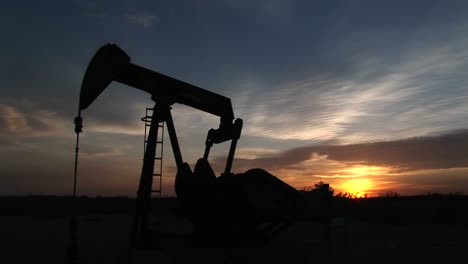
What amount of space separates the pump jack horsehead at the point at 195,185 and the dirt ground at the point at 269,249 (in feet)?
1.81

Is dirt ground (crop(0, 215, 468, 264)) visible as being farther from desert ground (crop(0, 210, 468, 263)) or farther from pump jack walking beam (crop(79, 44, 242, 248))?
pump jack walking beam (crop(79, 44, 242, 248))

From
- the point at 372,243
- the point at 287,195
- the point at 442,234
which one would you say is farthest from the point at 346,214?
the point at 287,195

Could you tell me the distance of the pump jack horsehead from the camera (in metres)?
10.1

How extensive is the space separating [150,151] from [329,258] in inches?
180

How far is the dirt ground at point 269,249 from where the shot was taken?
31.4ft

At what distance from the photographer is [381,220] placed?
20578 millimetres

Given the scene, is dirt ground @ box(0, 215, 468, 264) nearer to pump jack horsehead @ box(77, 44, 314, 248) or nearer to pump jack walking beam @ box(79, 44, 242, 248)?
pump jack horsehead @ box(77, 44, 314, 248)

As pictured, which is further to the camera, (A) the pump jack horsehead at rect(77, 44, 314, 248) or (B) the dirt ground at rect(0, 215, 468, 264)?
(A) the pump jack horsehead at rect(77, 44, 314, 248)

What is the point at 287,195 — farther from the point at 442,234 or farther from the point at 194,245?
the point at 442,234

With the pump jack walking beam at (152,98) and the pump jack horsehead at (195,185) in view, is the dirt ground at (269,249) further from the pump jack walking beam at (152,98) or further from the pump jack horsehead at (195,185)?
the pump jack walking beam at (152,98)

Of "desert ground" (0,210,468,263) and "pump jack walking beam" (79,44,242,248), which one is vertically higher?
"pump jack walking beam" (79,44,242,248)

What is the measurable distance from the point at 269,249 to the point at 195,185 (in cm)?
227

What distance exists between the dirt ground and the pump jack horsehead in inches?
21.7

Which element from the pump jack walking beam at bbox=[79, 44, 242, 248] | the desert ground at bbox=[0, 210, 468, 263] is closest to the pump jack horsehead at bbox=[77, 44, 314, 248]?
the pump jack walking beam at bbox=[79, 44, 242, 248]
